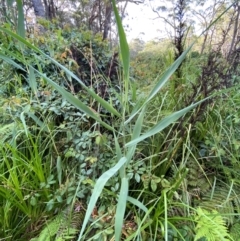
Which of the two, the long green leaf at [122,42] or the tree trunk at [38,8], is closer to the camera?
the long green leaf at [122,42]

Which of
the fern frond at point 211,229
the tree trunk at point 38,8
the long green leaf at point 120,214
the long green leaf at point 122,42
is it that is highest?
the tree trunk at point 38,8

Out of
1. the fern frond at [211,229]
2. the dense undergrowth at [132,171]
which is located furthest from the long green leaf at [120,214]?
the fern frond at [211,229]

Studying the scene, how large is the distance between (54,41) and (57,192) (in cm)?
123

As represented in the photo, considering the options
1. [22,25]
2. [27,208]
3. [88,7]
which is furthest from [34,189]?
[88,7]

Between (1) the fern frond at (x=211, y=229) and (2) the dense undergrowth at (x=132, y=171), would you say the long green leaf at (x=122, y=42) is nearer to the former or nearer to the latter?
(2) the dense undergrowth at (x=132, y=171)

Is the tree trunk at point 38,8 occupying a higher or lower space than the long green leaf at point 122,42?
higher

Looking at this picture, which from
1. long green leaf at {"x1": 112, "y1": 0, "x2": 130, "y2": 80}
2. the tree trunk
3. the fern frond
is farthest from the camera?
the tree trunk

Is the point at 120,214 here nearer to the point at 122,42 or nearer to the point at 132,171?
the point at 132,171

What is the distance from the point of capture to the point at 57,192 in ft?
2.61

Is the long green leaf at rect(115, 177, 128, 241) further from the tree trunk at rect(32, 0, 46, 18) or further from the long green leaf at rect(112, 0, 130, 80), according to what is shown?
the tree trunk at rect(32, 0, 46, 18)

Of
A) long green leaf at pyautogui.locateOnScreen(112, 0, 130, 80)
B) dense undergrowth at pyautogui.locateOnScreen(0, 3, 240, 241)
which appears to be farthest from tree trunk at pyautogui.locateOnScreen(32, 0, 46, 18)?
long green leaf at pyautogui.locateOnScreen(112, 0, 130, 80)

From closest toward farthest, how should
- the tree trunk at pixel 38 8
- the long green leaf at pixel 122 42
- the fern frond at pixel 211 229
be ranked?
the long green leaf at pixel 122 42 → the fern frond at pixel 211 229 → the tree trunk at pixel 38 8

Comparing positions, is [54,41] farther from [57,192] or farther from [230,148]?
[230,148]

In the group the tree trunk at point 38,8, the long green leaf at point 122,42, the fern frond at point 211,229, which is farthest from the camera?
the tree trunk at point 38,8
